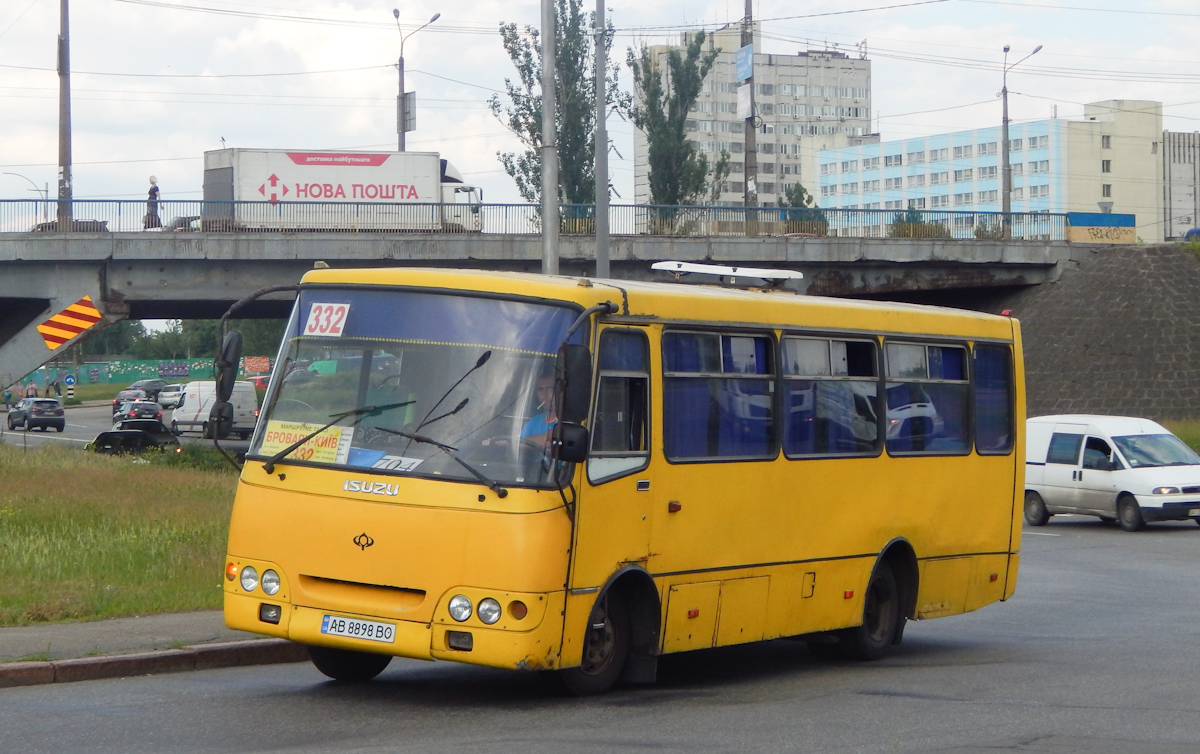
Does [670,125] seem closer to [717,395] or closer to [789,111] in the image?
[717,395]

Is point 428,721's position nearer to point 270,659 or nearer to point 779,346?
point 270,659

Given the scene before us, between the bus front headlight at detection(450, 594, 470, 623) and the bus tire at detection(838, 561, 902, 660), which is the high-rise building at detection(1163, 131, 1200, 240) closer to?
the bus tire at detection(838, 561, 902, 660)

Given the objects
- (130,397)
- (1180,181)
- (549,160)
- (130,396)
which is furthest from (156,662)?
(1180,181)

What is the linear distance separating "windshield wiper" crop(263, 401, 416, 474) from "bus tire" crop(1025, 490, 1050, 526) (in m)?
19.7

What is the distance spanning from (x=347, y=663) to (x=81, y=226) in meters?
28.9

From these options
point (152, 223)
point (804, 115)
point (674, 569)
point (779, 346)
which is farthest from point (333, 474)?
point (804, 115)

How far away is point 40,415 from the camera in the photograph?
61.9 m

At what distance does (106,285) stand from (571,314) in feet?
99.3

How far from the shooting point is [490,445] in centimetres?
796

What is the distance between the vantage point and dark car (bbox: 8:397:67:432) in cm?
6175

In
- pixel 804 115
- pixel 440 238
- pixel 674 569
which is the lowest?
pixel 674 569

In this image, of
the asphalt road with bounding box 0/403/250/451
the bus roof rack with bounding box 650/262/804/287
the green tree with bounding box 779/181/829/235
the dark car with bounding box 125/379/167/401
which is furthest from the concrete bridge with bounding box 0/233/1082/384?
the dark car with bounding box 125/379/167/401

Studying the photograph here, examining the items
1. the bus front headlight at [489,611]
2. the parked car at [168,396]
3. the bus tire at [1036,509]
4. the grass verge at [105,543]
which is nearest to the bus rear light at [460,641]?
the bus front headlight at [489,611]

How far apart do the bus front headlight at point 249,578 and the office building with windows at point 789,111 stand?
154 m
